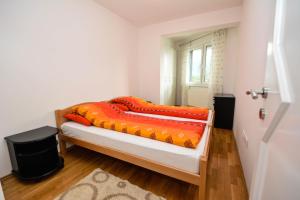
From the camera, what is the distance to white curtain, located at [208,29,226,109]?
3.33 meters

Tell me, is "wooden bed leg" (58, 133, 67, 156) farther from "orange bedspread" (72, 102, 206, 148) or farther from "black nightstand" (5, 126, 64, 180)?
"orange bedspread" (72, 102, 206, 148)

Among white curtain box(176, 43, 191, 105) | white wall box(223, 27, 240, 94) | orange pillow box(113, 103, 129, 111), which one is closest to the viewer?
orange pillow box(113, 103, 129, 111)

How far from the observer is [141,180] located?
60.3 inches

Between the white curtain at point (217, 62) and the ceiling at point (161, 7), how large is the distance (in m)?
0.82

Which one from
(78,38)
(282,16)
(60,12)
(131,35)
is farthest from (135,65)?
(282,16)

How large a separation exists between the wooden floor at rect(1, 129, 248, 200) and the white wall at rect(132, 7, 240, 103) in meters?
2.11

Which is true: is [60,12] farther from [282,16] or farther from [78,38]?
[282,16]

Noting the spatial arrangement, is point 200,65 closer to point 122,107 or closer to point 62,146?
point 122,107

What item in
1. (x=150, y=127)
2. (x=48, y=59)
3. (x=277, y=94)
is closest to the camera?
(x=277, y=94)

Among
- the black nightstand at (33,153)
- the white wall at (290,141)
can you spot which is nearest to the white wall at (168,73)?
the black nightstand at (33,153)

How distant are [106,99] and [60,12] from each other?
1.57m

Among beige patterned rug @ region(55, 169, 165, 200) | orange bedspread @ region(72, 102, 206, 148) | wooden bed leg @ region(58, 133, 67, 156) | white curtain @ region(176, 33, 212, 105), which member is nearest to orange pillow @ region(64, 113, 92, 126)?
orange bedspread @ region(72, 102, 206, 148)

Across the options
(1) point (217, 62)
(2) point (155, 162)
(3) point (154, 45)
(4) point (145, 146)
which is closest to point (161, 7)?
(3) point (154, 45)

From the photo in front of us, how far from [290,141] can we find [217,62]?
3300mm
